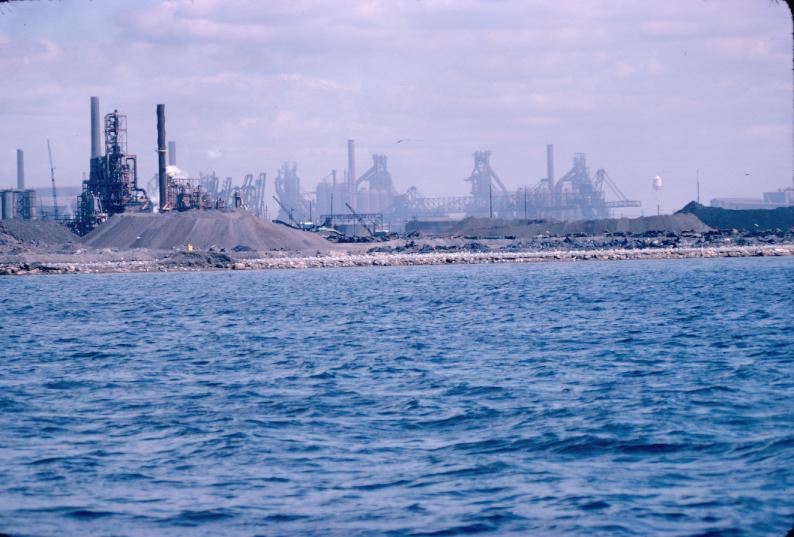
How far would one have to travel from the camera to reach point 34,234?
83688mm

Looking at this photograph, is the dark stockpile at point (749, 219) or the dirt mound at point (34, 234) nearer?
the dirt mound at point (34, 234)

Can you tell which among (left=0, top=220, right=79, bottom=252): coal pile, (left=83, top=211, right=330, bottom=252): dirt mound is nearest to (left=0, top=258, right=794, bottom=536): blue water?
(left=83, top=211, right=330, bottom=252): dirt mound

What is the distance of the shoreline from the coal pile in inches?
425

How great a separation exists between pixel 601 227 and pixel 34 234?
162 feet

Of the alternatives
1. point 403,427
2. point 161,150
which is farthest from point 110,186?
point 403,427

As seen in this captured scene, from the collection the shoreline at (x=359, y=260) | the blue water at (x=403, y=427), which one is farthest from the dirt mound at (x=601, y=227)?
the blue water at (x=403, y=427)

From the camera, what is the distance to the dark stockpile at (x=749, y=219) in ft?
Result: 321

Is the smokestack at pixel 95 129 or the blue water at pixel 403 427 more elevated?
the smokestack at pixel 95 129

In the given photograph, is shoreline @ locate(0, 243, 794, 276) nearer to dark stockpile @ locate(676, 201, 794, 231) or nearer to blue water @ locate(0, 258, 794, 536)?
dark stockpile @ locate(676, 201, 794, 231)

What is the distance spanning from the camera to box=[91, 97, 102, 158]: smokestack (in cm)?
9956

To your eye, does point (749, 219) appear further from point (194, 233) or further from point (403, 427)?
point (403, 427)

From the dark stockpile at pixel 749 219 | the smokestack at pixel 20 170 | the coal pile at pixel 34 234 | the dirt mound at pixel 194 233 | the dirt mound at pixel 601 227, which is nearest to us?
the dirt mound at pixel 194 233

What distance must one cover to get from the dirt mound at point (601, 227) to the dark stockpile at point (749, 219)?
3656 millimetres

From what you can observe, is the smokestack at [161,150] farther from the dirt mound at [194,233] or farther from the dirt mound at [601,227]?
the dirt mound at [601,227]
